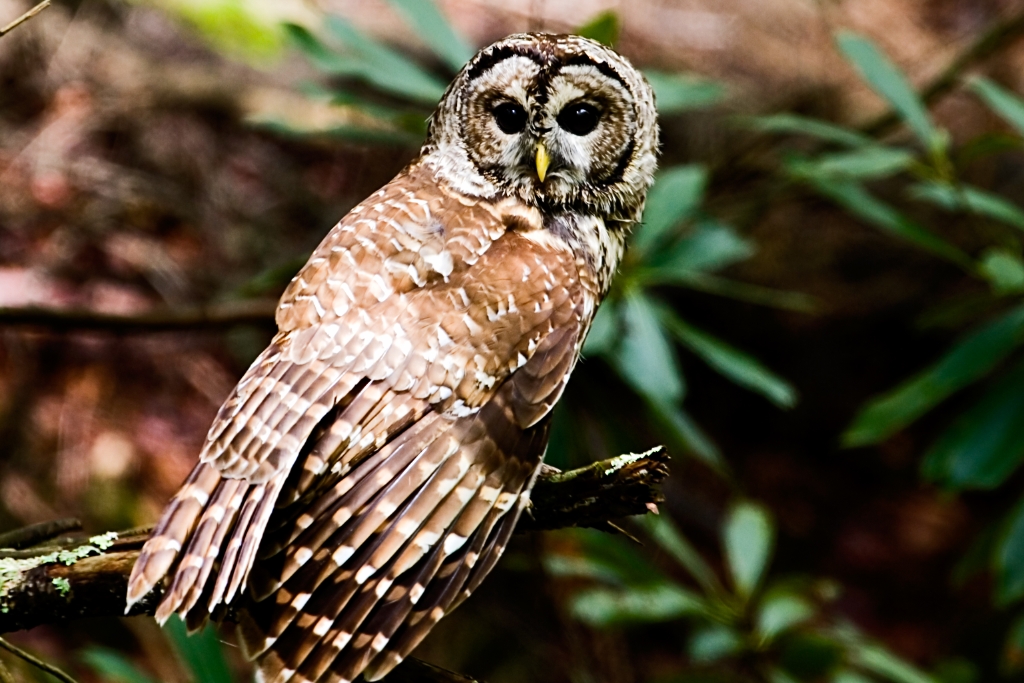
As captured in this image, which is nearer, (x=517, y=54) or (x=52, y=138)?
(x=517, y=54)

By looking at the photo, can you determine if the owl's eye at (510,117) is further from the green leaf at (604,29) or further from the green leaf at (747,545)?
the green leaf at (747,545)

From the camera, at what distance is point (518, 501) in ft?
7.06

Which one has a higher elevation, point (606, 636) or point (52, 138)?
point (52, 138)

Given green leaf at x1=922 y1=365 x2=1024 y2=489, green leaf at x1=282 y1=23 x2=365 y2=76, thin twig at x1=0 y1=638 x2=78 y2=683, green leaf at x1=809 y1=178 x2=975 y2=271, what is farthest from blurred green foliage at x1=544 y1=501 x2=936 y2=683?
thin twig at x1=0 y1=638 x2=78 y2=683

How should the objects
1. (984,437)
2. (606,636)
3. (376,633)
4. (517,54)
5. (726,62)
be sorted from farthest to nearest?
1. (726,62)
2. (606,636)
3. (984,437)
4. (517,54)
5. (376,633)

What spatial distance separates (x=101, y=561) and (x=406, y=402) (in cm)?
66

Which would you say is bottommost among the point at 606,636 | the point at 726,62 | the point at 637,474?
the point at 606,636

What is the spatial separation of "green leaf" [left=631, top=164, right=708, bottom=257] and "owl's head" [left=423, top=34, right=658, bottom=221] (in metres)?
0.79

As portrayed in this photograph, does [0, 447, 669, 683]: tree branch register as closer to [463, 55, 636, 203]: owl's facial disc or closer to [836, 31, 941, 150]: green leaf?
[463, 55, 636, 203]: owl's facial disc

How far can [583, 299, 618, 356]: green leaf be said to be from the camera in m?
3.26

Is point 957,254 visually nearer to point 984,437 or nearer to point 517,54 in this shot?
point 984,437

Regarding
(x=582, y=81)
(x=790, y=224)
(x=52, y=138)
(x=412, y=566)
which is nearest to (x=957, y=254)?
(x=582, y=81)

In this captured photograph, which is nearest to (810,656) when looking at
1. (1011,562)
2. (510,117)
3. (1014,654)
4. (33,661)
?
(1011,562)

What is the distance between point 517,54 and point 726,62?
4.74 m
